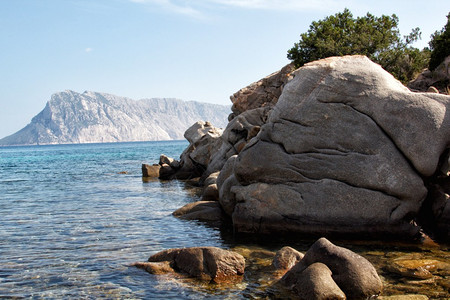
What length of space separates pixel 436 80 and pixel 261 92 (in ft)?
47.1

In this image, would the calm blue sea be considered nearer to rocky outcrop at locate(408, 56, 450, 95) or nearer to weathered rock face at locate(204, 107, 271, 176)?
weathered rock face at locate(204, 107, 271, 176)

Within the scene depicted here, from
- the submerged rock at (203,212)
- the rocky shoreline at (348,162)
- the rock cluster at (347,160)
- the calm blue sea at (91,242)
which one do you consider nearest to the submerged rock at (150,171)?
the calm blue sea at (91,242)

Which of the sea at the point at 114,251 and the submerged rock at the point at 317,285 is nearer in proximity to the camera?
the submerged rock at the point at 317,285

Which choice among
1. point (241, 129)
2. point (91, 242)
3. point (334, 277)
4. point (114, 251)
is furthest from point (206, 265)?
point (241, 129)

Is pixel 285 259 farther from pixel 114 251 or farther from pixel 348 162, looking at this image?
pixel 114 251

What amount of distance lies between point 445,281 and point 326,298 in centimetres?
368

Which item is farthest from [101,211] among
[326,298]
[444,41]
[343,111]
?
[444,41]

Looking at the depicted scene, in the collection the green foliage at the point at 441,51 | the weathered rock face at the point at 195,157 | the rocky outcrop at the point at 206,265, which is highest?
the green foliage at the point at 441,51

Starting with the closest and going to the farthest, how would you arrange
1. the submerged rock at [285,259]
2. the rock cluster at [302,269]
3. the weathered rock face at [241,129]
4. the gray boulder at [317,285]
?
the gray boulder at [317,285], the rock cluster at [302,269], the submerged rock at [285,259], the weathered rock face at [241,129]

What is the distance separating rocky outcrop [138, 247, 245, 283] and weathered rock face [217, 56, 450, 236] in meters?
4.28

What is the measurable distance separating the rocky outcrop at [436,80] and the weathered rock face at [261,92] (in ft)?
35.4

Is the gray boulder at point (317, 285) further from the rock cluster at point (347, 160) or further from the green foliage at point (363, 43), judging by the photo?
the green foliage at point (363, 43)

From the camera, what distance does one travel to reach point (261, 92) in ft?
129

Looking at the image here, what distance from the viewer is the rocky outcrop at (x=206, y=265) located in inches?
508
